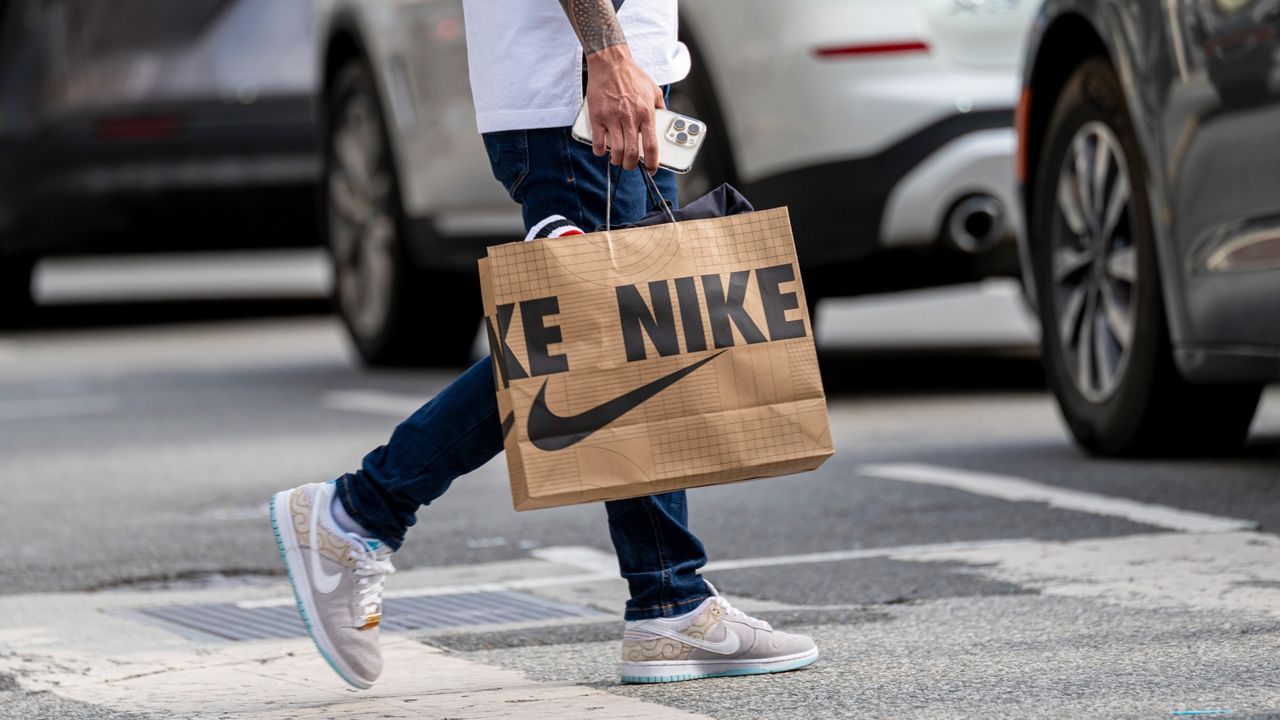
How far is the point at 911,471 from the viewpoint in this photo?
626 cm

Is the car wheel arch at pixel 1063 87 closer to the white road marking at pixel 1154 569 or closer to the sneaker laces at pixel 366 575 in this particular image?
the white road marking at pixel 1154 569

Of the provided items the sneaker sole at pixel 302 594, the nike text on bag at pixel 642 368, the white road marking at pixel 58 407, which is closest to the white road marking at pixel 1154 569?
the nike text on bag at pixel 642 368

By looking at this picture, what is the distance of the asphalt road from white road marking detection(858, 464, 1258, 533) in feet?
0.06

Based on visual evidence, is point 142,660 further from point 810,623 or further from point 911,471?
point 911,471

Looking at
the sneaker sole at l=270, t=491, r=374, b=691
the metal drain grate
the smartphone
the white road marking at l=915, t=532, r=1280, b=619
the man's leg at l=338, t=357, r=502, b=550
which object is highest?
the smartphone

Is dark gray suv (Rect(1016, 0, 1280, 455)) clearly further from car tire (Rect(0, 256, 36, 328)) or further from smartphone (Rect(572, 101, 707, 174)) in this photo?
car tire (Rect(0, 256, 36, 328))

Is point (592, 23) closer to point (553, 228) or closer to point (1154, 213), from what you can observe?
point (553, 228)

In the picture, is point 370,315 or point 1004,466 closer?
point 1004,466

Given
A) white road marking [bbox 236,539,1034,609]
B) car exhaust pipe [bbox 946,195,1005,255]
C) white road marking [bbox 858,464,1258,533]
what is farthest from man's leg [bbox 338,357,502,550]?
car exhaust pipe [bbox 946,195,1005,255]

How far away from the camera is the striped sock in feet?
12.3

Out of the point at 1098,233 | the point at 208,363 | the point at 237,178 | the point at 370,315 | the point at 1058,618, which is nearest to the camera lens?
the point at 1058,618

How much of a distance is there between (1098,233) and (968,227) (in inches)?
44.5

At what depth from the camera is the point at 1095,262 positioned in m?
6.16

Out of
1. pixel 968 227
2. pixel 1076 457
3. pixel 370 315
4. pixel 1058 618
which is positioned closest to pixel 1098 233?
pixel 1076 457
